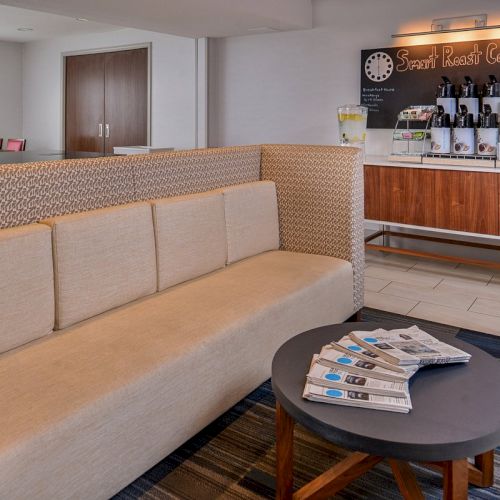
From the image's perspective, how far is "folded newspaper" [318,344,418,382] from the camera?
4.85 feet

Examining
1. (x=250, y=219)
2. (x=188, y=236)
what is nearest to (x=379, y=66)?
(x=250, y=219)

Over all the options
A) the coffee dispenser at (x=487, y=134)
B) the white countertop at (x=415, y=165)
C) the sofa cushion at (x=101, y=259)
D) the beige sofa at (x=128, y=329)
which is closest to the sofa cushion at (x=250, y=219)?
the beige sofa at (x=128, y=329)

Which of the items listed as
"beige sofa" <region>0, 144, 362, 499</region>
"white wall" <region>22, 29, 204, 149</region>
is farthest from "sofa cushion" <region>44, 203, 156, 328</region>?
"white wall" <region>22, 29, 204, 149</region>

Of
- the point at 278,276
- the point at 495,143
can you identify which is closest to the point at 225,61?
the point at 495,143

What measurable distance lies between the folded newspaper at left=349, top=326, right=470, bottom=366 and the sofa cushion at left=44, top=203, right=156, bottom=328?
91cm

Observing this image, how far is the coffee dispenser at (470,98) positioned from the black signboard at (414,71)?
0.30 m

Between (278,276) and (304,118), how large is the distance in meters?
3.26

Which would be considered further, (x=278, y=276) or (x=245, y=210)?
(x=245, y=210)

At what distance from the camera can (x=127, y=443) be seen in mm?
1582

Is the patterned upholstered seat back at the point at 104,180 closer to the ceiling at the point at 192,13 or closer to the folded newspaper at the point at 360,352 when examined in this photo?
the folded newspaper at the point at 360,352

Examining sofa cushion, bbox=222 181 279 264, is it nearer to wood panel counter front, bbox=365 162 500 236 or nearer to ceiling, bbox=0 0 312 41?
wood panel counter front, bbox=365 162 500 236

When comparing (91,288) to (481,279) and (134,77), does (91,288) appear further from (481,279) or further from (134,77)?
(134,77)

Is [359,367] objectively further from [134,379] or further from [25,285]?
[25,285]

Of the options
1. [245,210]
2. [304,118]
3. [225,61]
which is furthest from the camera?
[225,61]
